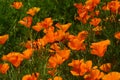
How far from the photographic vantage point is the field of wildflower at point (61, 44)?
2990mm

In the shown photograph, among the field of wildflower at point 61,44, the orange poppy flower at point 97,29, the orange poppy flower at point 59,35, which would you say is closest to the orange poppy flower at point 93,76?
the field of wildflower at point 61,44

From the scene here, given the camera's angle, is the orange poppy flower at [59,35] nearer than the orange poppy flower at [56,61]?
No

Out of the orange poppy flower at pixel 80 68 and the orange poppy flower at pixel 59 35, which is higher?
the orange poppy flower at pixel 59 35

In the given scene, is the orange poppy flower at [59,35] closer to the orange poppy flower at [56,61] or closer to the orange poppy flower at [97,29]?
the orange poppy flower at [56,61]

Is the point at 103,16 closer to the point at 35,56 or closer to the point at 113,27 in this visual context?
the point at 113,27

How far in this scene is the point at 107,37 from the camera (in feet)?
12.7

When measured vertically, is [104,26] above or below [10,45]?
above

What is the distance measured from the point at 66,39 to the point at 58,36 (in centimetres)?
29

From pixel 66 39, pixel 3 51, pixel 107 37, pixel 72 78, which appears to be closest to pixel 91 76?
pixel 72 78

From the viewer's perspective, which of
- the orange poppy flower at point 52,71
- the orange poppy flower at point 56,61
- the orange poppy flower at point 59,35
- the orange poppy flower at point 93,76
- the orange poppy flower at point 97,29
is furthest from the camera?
the orange poppy flower at point 97,29

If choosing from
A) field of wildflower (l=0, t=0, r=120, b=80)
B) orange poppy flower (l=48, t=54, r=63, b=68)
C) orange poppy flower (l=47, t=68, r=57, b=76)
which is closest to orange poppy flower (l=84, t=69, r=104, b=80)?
field of wildflower (l=0, t=0, r=120, b=80)

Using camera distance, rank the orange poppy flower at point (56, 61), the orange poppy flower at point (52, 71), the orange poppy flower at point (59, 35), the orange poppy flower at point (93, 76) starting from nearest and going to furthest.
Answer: the orange poppy flower at point (93, 76) < the orange poppy flower at point (56, 61) < the orange poppy flower at point (52, 71) < the orange poppy flower at point (59, 35)

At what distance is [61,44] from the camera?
3.41m

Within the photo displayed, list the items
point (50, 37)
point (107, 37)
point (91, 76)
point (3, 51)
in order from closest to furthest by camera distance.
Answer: point (91, 76) → point (50, 37) → point (107, 37) → point (3, 51)
